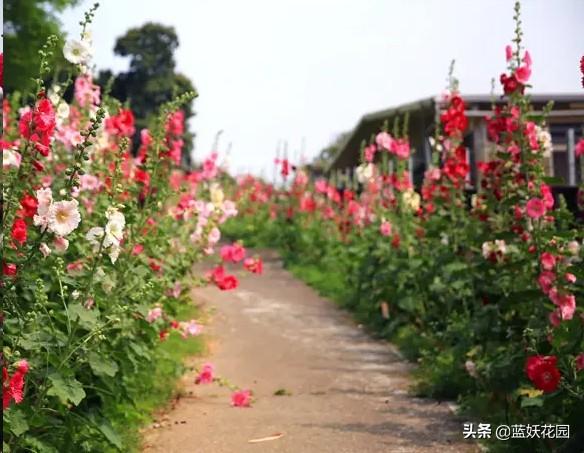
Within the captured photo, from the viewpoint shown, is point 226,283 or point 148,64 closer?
point 226,283

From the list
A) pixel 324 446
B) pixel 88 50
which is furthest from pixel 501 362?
pixel 88 50

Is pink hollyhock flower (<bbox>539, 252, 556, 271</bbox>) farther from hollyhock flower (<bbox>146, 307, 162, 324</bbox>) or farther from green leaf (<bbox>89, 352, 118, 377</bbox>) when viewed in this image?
green leaf (<bbox>89, 352, 118, 377</bbox>)

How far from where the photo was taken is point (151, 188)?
4094 mm

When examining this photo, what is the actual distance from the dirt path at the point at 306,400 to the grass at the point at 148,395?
0.24 ft

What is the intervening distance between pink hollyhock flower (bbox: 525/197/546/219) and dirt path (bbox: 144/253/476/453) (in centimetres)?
99

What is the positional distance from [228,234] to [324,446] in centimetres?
1327

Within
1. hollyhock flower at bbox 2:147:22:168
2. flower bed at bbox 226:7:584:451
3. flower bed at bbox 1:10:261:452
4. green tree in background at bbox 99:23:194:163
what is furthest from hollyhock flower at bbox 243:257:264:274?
green tree in background at bbox 99:23:194:163

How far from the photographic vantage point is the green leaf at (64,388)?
261 cm

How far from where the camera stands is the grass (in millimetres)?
3846

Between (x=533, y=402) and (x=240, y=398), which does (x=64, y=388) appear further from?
(x=240, y=398)

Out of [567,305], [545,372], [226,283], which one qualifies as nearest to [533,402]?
[545,372]

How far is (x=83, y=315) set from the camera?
2.78 meters

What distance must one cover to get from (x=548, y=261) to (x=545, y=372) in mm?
678

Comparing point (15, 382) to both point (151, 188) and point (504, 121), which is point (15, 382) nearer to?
point (151, 188)
